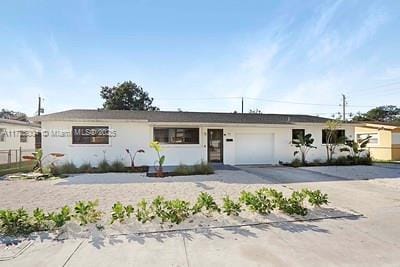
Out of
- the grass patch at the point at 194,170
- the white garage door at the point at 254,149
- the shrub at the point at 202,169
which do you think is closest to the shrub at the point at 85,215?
the grass patch at the point at 194,170

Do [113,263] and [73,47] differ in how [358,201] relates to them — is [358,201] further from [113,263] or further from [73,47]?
[73,47]

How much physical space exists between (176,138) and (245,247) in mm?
12786

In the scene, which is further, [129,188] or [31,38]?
[31,38]

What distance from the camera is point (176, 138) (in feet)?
56.5

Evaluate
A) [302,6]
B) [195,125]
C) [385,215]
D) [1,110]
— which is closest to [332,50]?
[302,6]

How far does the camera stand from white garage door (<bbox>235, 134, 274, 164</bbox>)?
728 inches

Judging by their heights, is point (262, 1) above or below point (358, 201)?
above

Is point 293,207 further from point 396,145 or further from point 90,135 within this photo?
point 396,145

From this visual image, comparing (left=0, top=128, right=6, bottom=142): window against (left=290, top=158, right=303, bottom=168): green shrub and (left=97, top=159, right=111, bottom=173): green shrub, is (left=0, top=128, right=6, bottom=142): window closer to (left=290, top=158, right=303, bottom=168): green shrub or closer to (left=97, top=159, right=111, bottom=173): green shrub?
(left=97, top=159, right=111, bottom=173): green shrub

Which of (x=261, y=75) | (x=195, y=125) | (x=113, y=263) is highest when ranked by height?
(x=261, y=75)

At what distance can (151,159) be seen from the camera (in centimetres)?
1658

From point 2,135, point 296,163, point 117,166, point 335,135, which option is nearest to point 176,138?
point 117,166

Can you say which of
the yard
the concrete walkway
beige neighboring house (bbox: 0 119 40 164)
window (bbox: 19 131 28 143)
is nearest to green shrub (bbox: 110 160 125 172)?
the yard

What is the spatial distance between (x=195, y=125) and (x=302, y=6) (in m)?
8.54
